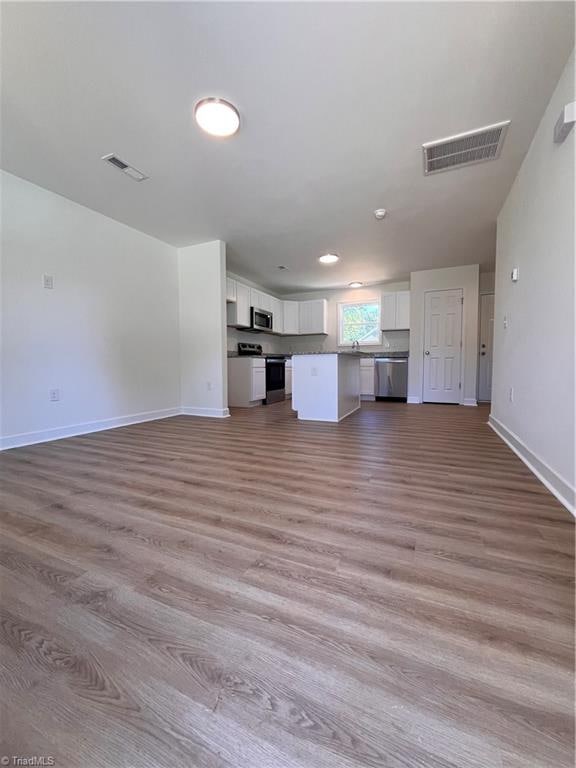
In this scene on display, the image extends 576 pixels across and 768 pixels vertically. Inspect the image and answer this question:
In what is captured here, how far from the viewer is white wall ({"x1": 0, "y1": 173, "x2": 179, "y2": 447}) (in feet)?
9.16

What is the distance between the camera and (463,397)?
536cm

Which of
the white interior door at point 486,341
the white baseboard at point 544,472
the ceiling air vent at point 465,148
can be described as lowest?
the white baseboard at point 544,472

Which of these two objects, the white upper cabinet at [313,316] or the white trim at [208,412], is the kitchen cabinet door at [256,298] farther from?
the white trim at [208,412]

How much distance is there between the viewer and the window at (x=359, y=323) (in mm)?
6699

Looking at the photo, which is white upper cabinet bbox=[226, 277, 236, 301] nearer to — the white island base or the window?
the white island base

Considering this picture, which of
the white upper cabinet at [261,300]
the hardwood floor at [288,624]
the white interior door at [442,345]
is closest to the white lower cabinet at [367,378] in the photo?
the white interior door at [442,345]

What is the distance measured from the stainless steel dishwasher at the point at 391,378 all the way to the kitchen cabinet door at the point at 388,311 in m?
0.70

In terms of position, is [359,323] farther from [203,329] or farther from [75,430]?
[75,430]

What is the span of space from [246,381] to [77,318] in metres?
2.69

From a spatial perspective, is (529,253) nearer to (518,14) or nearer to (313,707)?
(518,14)

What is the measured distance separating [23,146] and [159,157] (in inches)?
40.7

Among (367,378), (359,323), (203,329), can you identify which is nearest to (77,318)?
(203,329)

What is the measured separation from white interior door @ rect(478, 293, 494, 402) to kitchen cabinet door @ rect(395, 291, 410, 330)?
4.55 ft

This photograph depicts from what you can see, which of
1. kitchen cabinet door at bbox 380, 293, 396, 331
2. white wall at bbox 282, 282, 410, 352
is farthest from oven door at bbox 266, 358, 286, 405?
kitchen cabinet door at bbox 380, 293, 396, 331
